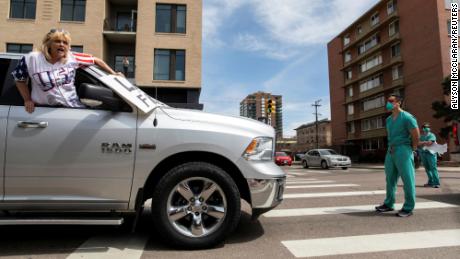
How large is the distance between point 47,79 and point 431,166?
915 cm

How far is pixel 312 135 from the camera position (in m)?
112

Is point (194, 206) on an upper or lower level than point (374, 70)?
lower

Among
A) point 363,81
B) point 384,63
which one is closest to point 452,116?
point 384,63

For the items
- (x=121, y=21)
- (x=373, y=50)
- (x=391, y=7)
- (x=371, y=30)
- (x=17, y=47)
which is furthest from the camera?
(x=371, y=30)

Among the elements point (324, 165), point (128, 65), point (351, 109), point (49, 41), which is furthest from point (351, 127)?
point (49, 41)

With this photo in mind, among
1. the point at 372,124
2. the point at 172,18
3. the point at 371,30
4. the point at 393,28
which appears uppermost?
the point at 371,30

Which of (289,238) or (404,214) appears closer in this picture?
(289,238)

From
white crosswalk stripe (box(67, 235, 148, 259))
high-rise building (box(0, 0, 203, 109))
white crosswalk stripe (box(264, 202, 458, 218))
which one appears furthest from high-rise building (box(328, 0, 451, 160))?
white crosswalk stripe (box(67, 235, 148, 259))

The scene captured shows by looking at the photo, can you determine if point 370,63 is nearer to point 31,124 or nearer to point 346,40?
point 346,40

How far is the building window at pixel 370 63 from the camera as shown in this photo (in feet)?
154

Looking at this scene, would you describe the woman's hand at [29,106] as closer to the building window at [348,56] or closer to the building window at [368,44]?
the building window at [368,44]

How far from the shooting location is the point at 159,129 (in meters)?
3.46

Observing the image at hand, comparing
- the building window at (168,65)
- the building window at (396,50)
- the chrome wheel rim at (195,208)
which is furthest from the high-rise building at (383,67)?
the chrome wheel rim at (195,208)

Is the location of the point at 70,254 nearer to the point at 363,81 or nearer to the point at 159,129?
the point at 159,129
